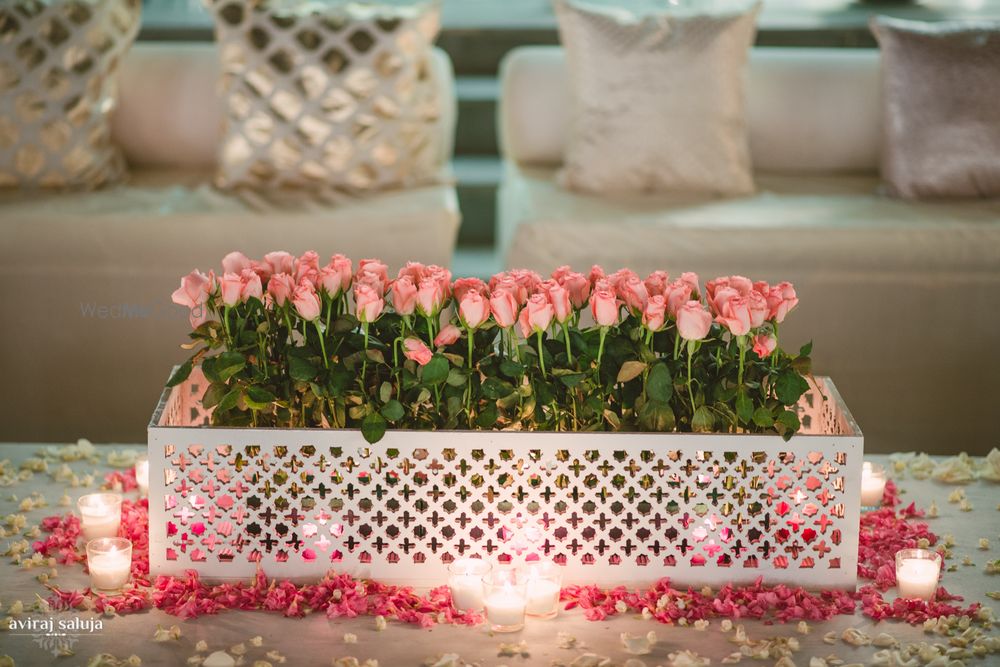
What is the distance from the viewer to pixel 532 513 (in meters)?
1.50

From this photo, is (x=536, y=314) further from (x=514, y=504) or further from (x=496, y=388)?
(x=514, y=504)

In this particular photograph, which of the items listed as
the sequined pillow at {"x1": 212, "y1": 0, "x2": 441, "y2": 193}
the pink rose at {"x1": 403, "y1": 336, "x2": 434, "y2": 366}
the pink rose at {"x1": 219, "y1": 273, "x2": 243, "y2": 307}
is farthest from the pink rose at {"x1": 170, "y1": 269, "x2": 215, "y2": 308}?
the sequined pillow at {"x1": 212, "y1": 0, "x2": 441, "y2": 193}

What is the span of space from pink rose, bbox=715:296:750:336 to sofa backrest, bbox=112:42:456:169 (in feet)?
6.27

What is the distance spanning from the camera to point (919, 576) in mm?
1438

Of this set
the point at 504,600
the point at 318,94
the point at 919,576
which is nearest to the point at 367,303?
the point at 504,600

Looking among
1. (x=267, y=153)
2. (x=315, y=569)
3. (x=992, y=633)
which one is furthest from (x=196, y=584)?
(x=267, y=153)

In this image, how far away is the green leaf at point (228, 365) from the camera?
1.48 meters

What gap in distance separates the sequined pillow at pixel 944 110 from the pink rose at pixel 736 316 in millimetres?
1851

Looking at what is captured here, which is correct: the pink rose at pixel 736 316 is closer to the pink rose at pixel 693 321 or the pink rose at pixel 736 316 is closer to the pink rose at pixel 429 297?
the pink rose at pixel 693 321

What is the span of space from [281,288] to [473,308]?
9.5 inches

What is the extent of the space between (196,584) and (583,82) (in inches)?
78.8

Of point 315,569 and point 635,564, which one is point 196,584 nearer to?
point 315,569

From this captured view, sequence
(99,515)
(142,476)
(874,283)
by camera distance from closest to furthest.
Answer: (99,515) < (142,476) < (874,283)

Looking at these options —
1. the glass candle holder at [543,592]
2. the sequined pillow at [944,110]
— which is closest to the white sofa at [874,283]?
the sequined pillow at [944,110]
